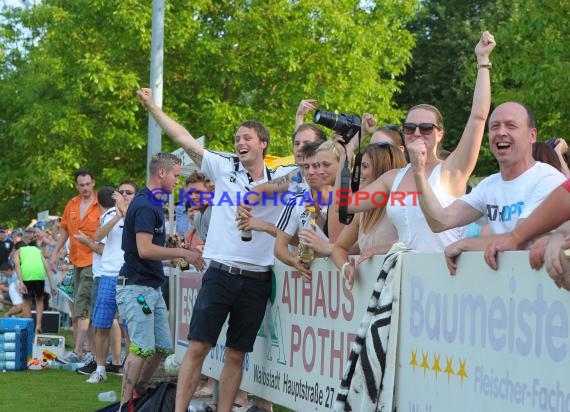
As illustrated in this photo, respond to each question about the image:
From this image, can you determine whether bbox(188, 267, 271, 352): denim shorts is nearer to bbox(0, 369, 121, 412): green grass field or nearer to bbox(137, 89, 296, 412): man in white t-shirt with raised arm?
bbox(137, 89, 296, 412): man in white t-shirt with raised arm

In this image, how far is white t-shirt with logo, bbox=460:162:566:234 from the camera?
5133 mm

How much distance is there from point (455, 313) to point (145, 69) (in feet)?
71.0

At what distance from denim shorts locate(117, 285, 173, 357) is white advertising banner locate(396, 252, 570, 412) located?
3848 mm

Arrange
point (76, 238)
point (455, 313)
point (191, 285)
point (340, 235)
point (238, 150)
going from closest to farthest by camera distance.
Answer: point (455, 313)
point (340, 235)
point (238, 150)
point (191, 285)
point (76, 238)

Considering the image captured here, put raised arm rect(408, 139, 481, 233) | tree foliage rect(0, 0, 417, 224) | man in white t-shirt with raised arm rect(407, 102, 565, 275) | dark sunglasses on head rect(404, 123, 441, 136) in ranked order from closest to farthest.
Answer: man in white t-shirt with raised arm rect(407, 102, 565, 275)
raised arm rect(408, 139, 481, 233)
dark sunglasses on head rect(404, 123, 441, 136)
tree foliage rect(0, 0, 417, 224)

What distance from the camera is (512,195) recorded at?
207 inches

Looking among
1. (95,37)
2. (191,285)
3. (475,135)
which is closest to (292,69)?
(95,37)

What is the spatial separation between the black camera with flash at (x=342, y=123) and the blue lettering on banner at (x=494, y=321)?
1684mm

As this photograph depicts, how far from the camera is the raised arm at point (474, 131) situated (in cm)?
590

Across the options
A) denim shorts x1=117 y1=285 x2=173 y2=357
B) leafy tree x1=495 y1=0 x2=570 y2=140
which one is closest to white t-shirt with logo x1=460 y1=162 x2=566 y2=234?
denim shorts x1=117 y1=285 x2=173 y2=357

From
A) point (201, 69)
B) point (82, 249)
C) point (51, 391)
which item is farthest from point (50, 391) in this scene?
point (201, 69)

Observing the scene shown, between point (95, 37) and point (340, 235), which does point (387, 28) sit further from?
point (340, 235)

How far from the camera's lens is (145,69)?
85.3 feet

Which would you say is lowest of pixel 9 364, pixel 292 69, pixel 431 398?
pixel 9 364
